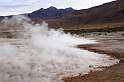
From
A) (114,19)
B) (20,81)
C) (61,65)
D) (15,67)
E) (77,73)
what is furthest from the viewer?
(114,19)

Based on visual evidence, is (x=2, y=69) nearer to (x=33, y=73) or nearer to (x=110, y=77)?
(x=33, y=73)

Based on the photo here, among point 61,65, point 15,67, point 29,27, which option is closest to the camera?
point 15,67

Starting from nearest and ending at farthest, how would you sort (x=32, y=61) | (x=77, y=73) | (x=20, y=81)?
(x=20, y=81), (x=77, y=73), (x=32, y=61)

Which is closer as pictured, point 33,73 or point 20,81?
point 20,81

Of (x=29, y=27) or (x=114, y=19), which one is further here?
(x=114, y=19)

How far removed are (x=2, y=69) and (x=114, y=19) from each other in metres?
165

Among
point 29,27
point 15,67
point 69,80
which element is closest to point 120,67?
point 69,80

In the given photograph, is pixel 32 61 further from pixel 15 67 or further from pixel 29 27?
pixel 29 27

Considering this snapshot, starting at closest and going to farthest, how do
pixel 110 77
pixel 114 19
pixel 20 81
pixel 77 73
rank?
pixel 20 81, pixel 110 77, pixel 77 73, pixel 114 19

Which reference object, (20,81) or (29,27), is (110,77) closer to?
(20,81)

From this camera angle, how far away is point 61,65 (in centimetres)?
2117

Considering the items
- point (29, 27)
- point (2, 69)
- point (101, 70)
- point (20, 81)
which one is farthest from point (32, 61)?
point (29, 27)

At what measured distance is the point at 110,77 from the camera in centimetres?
1681

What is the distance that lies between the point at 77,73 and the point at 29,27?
36149mm
